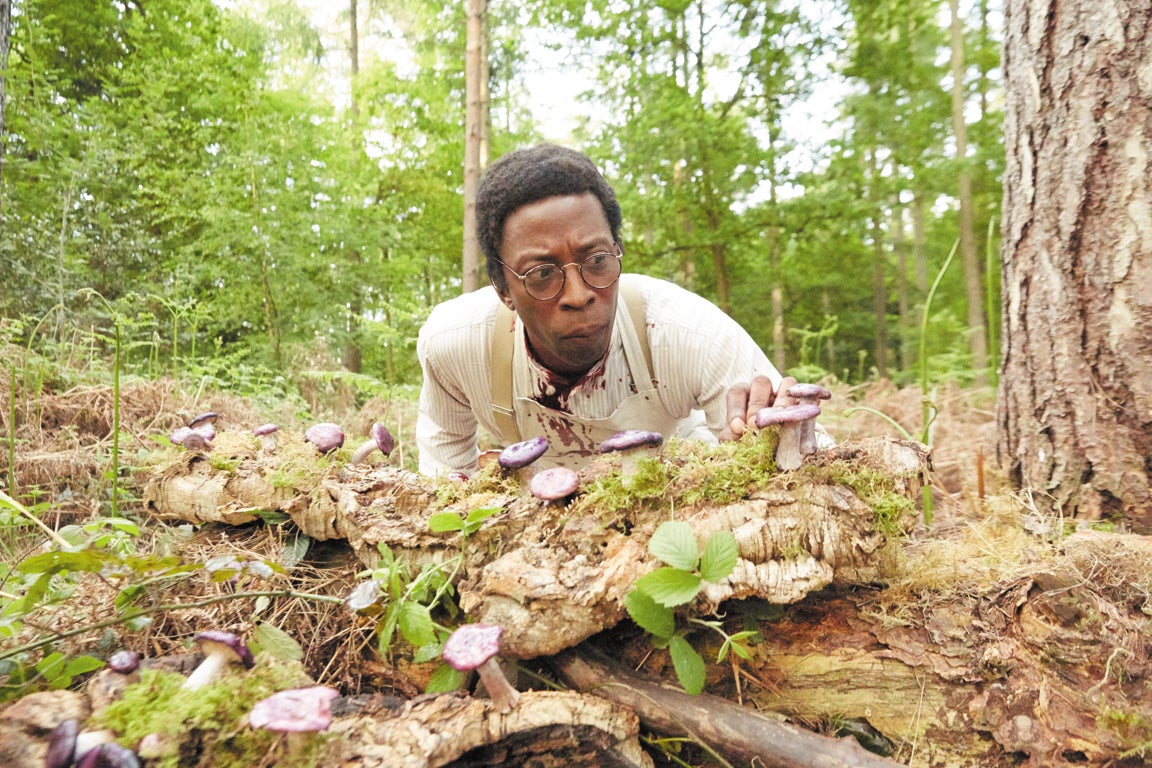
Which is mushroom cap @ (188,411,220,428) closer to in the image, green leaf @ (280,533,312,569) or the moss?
green leaf @ (280,533,312,569)

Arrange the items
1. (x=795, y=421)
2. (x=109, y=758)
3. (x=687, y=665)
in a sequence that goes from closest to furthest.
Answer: (x=109, y=758), (x=687, y=665), (x=795, y=421)

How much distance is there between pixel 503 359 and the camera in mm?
3121

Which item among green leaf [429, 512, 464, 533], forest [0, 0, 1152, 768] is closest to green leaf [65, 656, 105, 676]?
forest [0, 0, 1152, 768]

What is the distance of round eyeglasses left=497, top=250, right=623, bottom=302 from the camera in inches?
97.6

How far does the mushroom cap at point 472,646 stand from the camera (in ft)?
4.24

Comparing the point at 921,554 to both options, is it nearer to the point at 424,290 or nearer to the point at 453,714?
the point at 453,714

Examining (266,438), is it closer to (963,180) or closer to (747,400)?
(747,400)

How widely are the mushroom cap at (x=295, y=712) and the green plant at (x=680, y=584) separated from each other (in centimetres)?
72

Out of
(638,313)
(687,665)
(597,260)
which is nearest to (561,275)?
(597,260)

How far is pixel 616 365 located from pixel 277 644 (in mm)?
1947

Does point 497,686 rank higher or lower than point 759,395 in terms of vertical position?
lower

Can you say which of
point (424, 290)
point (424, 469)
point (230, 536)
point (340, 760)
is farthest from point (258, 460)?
point (424, 290)

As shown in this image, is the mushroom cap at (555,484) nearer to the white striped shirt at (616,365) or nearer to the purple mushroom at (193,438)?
the white striped shirt at (616,365)

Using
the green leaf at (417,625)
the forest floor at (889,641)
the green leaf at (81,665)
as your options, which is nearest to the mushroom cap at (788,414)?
the forest floor at (889,641)
